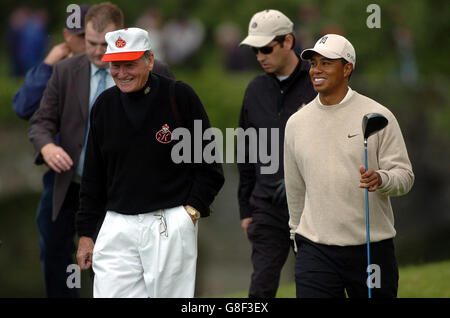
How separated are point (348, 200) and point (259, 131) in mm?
1730

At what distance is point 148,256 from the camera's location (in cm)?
607

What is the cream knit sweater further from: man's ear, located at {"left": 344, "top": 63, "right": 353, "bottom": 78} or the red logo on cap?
the red logo on cap

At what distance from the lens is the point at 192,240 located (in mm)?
6113

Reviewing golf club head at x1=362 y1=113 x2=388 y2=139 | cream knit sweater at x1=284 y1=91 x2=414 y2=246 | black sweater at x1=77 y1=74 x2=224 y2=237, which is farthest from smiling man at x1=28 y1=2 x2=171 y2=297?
golf club head at x1=362 y1=113 x2=388 y2=139

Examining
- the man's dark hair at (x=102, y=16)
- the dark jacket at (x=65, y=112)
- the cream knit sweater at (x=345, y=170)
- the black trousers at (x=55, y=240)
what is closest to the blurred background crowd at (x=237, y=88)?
the black trousers at (x=55, y=240)

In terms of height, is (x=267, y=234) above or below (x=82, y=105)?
below

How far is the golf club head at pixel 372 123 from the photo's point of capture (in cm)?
587

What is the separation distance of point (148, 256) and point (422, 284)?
13.1ft

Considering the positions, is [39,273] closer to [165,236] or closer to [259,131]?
[259,131]

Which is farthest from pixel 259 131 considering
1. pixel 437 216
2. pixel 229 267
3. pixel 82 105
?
pixel 437 216

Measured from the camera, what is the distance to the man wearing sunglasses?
25.0 ft

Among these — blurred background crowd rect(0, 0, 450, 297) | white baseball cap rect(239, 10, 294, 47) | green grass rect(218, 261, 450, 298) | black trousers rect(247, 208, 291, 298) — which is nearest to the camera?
black trousers rect(247, 208, 291, 298)

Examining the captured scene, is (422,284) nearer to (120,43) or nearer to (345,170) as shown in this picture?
(345,170)
